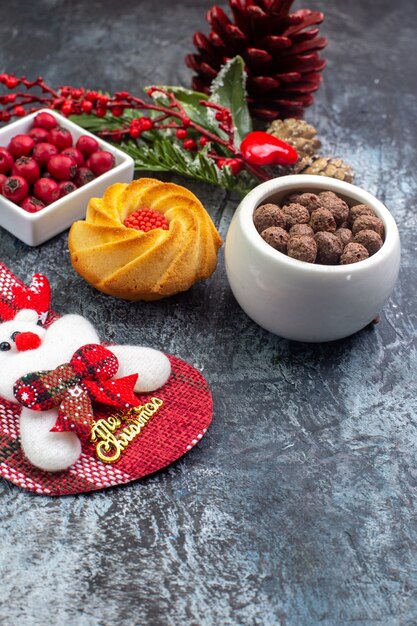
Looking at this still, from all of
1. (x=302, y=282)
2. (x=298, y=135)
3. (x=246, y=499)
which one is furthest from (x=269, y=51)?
(x=246, y=499)

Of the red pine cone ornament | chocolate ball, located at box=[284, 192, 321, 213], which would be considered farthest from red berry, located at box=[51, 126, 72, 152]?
chocolate ball, located at box=[284, 192, 321, 213]

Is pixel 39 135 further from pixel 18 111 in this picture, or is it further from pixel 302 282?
pixel 302 282

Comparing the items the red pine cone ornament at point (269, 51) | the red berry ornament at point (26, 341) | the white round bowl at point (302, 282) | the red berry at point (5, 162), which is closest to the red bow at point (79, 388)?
the red berry ornament at point (26, 341)

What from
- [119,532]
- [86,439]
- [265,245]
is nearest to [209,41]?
[265,245]

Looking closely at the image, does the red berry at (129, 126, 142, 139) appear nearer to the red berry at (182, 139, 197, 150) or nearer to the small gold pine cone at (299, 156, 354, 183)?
the red berry at (182, 139, 197, 150)

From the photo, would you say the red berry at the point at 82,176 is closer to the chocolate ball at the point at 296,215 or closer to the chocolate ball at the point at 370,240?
the chocolate ball at the point at 296,215

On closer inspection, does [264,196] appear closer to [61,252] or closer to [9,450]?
[61,252]
